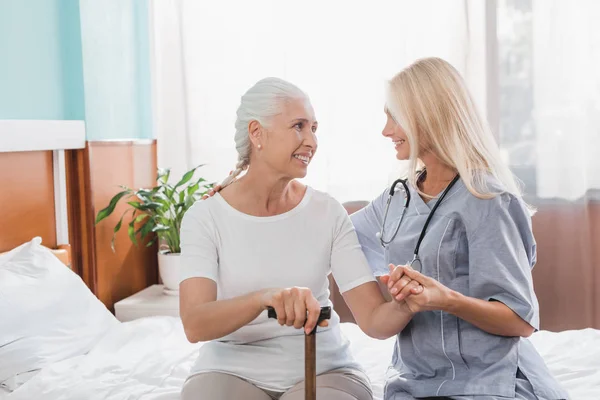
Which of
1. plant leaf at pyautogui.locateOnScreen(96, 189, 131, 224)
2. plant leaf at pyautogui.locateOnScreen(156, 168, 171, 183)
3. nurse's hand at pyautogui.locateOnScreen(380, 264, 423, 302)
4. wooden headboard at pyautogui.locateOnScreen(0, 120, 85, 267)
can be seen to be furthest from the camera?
plant leaf at pyautogui.locateOnScreen(156, 168, 171, 183)

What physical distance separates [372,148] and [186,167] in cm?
95

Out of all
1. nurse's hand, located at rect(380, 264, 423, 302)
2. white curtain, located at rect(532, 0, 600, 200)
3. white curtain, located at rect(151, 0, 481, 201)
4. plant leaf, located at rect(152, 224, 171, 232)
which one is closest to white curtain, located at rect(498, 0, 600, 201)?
white curtain, located at rect(532, 0, 600, 200)

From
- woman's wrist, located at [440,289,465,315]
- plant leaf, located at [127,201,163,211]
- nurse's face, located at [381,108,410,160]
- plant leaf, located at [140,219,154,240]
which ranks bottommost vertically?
plant leaf, located at [140,219,154,240]

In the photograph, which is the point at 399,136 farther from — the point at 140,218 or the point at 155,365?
the point at 140,218

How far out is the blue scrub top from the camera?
1.56 metres

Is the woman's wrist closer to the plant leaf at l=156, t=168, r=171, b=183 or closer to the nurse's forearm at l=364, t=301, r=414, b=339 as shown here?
the nurse's forearm at l=364, t=301, r=414, b=339

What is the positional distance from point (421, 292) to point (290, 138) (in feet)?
1.86

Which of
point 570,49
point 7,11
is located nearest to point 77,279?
point 7,11

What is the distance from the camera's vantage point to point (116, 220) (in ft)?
10.9

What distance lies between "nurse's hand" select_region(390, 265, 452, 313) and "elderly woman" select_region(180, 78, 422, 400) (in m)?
0.19

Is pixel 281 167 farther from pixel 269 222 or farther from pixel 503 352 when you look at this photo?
pixel 503 352

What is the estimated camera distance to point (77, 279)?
100.0 inches

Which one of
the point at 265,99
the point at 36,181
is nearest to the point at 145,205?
the point at 36,181

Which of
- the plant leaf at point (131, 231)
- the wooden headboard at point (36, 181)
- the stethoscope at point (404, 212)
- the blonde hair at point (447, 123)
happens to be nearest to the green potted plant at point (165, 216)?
the plant leaf at point (131, 231)
